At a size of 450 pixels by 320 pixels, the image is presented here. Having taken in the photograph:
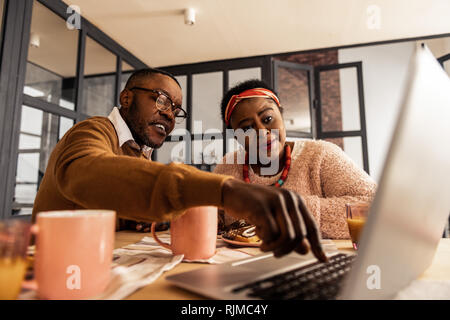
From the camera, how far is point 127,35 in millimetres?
2893

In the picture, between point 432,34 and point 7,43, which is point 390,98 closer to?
point 432,34

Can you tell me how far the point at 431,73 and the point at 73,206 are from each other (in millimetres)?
1027

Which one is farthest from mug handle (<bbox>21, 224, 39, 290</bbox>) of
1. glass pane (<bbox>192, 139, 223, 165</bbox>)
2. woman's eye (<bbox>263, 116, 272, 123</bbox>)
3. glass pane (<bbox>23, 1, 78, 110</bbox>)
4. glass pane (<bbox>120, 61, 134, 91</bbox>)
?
glass pane (<bbox>120, 61, 134, 91</bbox>)

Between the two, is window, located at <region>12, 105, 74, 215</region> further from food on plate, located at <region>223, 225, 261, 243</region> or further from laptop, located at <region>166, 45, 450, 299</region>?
laptop, located at <region>166, 45, 450, 299</region>

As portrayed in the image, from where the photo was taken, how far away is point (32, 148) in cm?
234

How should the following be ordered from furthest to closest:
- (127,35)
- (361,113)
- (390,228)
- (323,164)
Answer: (361,113)
(127,35)
(323,164)
(390,228)

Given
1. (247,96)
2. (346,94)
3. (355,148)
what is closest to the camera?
(247,96)

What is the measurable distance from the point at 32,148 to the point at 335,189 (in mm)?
2375

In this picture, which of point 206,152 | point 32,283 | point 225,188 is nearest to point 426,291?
point 225,188

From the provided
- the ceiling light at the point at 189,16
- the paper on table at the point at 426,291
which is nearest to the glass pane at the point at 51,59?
the ceiling light at the point at 189,16

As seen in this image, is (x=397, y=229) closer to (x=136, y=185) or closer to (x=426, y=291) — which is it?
(x=426, y=291)

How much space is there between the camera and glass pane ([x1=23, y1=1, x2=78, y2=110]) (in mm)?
2248

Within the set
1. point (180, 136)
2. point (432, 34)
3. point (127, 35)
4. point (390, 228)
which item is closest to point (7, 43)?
point (127, 35)

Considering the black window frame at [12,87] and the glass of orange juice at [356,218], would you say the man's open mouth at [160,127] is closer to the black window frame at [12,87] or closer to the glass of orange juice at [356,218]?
the glass of orange juice at [356,218]
